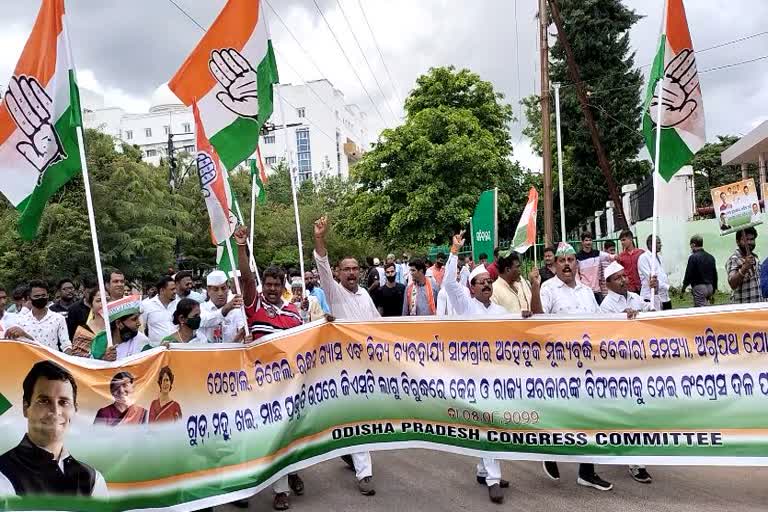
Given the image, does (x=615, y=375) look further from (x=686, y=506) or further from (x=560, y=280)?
(x=560, y=280)

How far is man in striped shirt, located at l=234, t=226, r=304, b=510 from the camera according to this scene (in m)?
4.81

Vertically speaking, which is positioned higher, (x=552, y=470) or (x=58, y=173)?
(x=58, y=173)

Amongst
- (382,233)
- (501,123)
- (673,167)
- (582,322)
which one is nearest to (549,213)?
(673,167)

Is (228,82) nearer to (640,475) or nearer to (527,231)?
(640,475)

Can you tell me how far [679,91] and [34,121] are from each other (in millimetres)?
5561

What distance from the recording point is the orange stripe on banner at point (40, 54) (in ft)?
16.0

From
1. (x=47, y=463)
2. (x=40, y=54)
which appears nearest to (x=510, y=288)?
(x=47, y=463)

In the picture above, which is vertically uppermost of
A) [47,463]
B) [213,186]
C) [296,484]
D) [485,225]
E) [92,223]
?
[485,225]

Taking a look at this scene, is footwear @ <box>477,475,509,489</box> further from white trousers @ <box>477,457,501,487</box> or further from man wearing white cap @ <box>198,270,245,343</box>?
man wearing white cap @ <box>198,270,245,343</box>

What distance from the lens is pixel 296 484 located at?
516 centimetres

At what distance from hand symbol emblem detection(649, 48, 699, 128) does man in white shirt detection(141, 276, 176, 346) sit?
5039 millimetres

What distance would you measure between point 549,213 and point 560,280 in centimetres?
880

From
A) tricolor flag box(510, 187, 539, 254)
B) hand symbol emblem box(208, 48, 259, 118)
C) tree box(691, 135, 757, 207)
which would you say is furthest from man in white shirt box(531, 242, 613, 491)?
tree box(691, 135, 757, 207)

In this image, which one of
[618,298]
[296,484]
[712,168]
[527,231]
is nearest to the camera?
[296,484]
